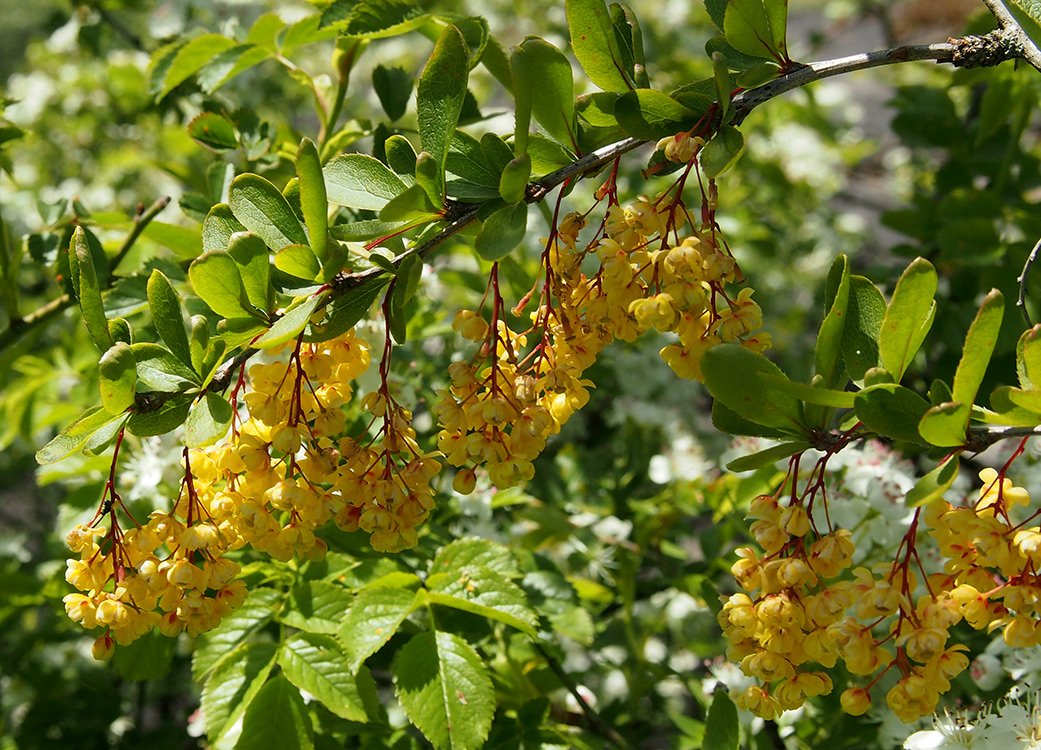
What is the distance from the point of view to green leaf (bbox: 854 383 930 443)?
2.18ft

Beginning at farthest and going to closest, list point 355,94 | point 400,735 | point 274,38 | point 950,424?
point 355,94 < point 274,38 < point 400,735 < point 950,424

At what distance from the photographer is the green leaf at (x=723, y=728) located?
35.8 inches

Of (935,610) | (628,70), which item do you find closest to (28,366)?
(628,70)

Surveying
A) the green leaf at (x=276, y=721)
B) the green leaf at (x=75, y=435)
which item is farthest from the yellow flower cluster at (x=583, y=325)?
the green leaf at (x=276, y=721)

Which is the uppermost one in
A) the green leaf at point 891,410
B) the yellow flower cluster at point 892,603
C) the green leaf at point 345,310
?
the green leaf at point 345,310

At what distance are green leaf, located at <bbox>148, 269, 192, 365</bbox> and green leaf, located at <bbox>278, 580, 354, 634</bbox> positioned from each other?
0.40 meters

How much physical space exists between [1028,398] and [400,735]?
80 cm

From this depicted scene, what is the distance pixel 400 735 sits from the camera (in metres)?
1.15

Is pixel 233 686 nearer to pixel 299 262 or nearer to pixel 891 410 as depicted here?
pixel 299 262

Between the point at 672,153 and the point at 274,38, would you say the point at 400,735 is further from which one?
the point at 274,38

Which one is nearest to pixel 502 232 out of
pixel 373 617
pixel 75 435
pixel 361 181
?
pixel 361 181

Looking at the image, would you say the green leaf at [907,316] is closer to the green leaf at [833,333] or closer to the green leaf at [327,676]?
the green leaf at [833,333]

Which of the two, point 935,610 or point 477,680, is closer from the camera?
point 935,610

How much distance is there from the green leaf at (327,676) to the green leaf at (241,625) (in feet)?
0.18
